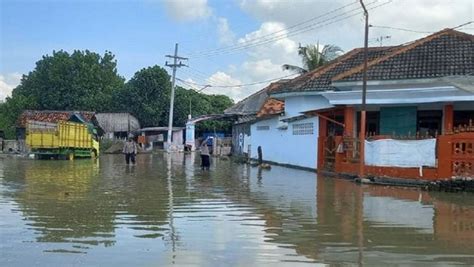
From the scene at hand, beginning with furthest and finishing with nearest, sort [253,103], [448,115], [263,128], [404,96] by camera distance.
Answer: [253,103] → [263,128] → [404,96] → [448,115]

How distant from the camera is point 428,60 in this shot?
77.3ft

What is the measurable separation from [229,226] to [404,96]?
14.3m

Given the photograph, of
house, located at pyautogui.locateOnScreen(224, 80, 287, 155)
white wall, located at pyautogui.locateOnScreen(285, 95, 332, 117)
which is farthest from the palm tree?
white wall, located at pyautogui.locateOnScreen(285, 95, 332, 117)

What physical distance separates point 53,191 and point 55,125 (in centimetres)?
2231

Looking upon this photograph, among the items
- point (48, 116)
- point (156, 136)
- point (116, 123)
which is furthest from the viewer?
point (156, 136)

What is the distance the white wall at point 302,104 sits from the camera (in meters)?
27.9

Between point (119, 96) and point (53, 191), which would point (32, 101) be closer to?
point (119, 96)

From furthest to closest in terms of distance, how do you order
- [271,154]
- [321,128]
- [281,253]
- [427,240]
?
[271,154] < [321,128] < [427,240] < [281,253]

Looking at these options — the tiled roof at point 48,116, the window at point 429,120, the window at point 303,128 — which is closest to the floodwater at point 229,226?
the window at point 429,120

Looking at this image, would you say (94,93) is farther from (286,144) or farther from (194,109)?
(286,144)

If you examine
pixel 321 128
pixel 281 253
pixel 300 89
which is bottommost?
pixel 281 253

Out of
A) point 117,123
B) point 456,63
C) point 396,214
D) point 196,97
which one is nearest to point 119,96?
point 117,123

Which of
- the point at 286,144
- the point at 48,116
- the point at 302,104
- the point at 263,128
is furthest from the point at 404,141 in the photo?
the point at 48,116

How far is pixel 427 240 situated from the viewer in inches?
345
